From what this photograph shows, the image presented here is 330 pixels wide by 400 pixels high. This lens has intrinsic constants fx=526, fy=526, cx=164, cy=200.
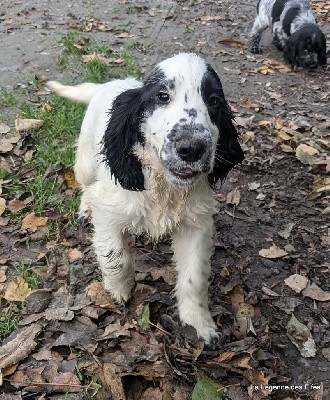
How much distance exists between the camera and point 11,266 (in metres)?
3.85

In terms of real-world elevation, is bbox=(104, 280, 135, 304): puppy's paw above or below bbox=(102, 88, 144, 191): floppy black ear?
below

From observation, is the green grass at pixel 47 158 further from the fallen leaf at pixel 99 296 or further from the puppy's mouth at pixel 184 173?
the puppy's mouth at pixel 184 173

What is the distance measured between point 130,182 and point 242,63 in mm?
5356

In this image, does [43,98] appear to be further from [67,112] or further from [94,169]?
→ [94,169]

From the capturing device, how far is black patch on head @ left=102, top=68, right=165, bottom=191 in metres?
2.93

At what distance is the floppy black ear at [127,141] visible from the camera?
Answer: 2969 mm

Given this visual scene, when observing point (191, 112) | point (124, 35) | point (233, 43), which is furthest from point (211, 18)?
point (191, 112)

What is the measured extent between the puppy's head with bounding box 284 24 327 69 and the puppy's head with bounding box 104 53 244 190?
515cm

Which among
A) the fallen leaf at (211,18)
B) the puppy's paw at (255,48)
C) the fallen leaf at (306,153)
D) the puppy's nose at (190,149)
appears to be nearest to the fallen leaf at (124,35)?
the fallen leaf at (211,18)

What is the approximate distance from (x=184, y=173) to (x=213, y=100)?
497mm

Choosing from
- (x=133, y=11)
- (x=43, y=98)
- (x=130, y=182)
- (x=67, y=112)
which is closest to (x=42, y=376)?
(x=130, y=182)

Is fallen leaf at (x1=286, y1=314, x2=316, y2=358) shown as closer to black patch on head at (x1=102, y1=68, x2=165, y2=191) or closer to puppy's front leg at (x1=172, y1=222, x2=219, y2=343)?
puppy's front leg at (x1=172, y1=222, x2=219, y2=343)

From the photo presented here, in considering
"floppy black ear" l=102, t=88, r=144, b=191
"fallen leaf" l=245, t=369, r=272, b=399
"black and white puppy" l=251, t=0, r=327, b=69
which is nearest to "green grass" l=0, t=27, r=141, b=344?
"fallen leaf" l=245, t=369, r=272, b=399

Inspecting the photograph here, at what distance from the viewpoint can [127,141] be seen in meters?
3.00
